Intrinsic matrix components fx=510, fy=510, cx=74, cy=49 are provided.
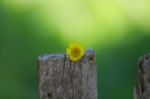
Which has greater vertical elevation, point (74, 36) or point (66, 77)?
point (74, 36)

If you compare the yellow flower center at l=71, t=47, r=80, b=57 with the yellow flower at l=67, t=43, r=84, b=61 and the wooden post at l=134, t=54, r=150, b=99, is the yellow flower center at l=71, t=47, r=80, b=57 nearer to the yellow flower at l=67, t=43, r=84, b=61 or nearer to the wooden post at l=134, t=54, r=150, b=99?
the yellow flower at l=67, t=43, r=84, b=61

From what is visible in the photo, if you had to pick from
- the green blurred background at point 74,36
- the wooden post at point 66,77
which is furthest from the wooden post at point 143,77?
the green blurred background at point 74,36

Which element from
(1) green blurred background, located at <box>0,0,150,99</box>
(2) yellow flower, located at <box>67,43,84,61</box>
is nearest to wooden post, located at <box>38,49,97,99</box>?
(2) yellow flower, located at <box>67,43,84,61</box>

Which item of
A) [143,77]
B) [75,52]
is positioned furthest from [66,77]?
[143,77]

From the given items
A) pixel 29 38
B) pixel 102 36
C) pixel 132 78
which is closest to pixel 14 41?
pixel 29 38

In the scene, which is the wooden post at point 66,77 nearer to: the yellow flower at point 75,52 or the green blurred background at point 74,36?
the yellow flower at point 75,52

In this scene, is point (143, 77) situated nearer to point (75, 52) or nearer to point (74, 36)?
point (75, 52)
